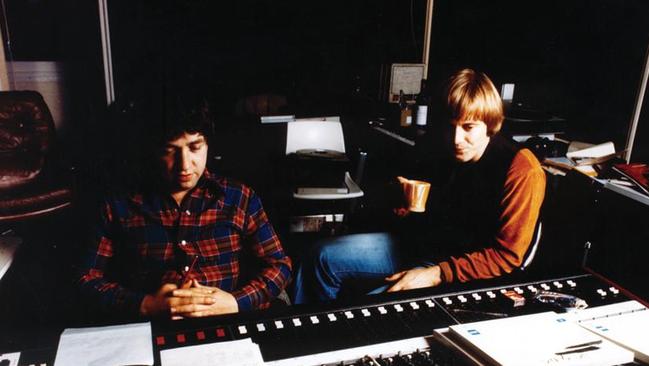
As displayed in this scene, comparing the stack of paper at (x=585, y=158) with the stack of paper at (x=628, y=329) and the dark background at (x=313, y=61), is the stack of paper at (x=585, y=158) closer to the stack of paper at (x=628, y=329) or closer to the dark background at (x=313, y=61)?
the dark background at (x=313, y=61)

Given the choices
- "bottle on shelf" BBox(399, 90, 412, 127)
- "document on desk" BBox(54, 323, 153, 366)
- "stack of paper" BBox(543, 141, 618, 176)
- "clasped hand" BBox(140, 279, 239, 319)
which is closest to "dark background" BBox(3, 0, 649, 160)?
"bottle on shelf" BBox(399, 90, 412, 127)

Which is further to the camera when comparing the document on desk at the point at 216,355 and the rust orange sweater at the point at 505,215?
the rust orange sweater at the point at 505,215

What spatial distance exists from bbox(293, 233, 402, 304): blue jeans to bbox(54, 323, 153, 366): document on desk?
3.83 feet

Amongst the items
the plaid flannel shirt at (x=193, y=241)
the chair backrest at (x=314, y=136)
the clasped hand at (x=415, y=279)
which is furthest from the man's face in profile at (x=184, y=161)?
the chair backrest at (x=314, y=136)

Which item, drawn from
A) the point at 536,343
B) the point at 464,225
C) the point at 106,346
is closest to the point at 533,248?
the point at 464,225

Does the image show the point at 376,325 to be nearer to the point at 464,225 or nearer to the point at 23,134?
the point at 464,225

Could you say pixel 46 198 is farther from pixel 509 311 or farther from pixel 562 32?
pixel 562 32

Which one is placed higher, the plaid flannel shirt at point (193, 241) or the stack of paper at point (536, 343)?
the stack of paper at point (536, 343)

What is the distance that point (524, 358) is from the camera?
88 centimetres

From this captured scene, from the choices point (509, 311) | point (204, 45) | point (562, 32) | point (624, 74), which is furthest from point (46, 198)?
point (624, 74)

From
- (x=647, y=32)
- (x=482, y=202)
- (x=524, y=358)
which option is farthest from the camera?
(x=647, y=32)

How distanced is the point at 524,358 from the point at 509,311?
222 mm

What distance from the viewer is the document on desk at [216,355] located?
34.1 inches

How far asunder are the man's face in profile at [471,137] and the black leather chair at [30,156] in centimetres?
250
